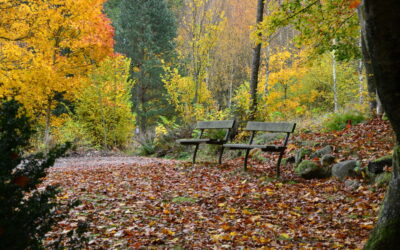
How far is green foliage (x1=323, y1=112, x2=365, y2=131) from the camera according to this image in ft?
30.7

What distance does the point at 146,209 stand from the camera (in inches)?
186

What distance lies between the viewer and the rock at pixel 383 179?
5.29 meters

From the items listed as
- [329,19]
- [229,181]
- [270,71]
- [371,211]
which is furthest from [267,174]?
[270,71]

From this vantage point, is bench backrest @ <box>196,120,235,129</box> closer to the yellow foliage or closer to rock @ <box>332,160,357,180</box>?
rock @ <box>332,160,357,180</box>

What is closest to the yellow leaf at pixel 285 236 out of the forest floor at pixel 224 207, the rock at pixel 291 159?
the forest floor at pixel 224 207

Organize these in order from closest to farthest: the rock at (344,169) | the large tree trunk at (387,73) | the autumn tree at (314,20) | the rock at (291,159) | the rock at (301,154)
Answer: the large tree trunk at (387,73), the rock at (344,169), the autumn tree at (314,20), the rock at (301,154), the rock at (291,159)

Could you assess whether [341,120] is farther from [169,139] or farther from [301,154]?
[169,139]

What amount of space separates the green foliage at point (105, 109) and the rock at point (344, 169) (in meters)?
9.90

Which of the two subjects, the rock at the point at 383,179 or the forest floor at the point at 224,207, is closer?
the forest floor at the point at 224,207

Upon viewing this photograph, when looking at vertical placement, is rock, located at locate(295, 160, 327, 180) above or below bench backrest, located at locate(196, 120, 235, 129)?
below

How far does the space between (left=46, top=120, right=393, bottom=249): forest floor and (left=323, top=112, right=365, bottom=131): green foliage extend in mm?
1529

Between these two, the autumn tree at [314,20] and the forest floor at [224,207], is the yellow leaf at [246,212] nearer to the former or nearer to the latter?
the forest floor at [224,207]

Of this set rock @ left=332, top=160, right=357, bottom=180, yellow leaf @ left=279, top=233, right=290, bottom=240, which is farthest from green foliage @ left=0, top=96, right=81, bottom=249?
rock @ left=332, top=160, right=357, bottom=180

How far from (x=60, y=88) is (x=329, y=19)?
34.1 ft
